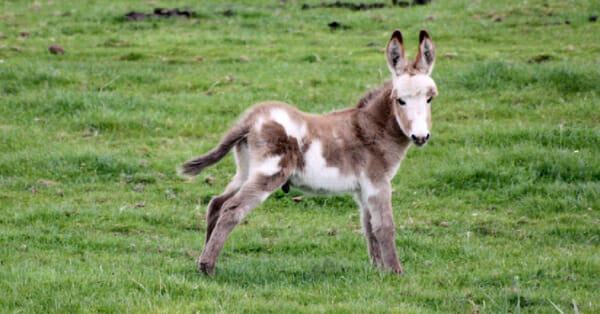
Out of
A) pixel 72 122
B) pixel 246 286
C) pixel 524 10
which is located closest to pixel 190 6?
pixel 524 10

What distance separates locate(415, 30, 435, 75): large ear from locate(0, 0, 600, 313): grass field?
1.93 metres

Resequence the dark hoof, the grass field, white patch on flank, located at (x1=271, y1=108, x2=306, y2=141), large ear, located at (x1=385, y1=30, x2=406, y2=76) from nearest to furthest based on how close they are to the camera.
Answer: the grass field → the dark hoof → white patch on flank, located at (x1=271, y1=108, x2=306, y2=141) → large ear, located at (x1=385, y1=30, x2=406, y2=76)

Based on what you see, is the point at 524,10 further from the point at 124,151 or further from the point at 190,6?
the point at 124,151

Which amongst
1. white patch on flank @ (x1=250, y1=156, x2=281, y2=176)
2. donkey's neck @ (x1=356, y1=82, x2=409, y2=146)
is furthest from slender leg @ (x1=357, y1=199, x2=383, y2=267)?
white patch on flank @ (x1=250, y1=156, x2=281, y2=176)

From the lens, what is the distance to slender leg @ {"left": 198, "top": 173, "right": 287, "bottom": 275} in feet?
27.2

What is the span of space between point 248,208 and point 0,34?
1443 centimetres

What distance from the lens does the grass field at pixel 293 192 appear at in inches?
312

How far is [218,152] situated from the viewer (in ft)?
28.4

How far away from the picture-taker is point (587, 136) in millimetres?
13367

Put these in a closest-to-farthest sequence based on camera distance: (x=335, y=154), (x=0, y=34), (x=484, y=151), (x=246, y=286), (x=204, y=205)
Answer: (x=246, y=286), (x=335, y=154), (x=204, y=205), (x=484, y=151), (x=0, y=34)

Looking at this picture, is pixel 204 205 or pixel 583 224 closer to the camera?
pixel 583 224

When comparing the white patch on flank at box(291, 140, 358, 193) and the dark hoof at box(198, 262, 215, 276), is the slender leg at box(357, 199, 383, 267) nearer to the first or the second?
the white patch on flank at box(291, 140, 358, 193)

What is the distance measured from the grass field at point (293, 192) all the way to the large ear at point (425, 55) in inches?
76.0

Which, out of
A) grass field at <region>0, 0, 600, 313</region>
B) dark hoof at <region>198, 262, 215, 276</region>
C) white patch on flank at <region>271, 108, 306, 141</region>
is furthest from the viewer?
white patch on flank at <region>271, 108, 306, 141</region>
